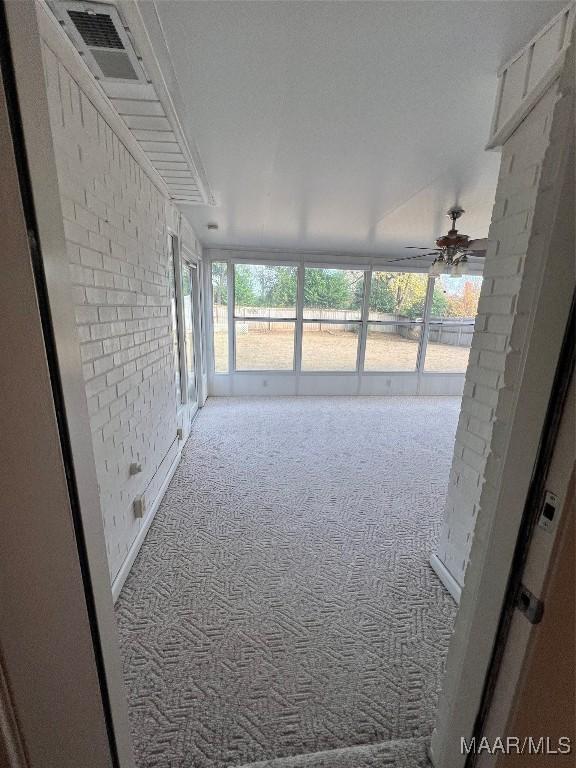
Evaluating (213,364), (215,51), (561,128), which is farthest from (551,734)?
(213,364)

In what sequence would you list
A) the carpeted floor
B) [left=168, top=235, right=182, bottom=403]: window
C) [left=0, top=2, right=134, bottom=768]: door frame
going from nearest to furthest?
[left=0, top=2, right=134, bottom=768]: door frame → the carpeted floor → [left=168, top=235, right=182, bottom=403]: window

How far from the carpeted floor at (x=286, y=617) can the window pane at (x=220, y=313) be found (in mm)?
2666

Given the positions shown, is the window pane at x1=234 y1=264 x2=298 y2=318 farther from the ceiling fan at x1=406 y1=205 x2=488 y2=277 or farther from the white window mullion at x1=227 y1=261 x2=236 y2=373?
the ceiling fan at x1=406 y1=205 x2=488 y2=277

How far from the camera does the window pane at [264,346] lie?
5.55 metres

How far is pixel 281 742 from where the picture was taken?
44.0 inches

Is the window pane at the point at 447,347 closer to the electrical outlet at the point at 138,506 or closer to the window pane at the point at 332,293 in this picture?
the window pane at the point at 332,293

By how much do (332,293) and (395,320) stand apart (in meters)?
1.35

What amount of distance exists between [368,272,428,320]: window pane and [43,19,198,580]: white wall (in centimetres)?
414

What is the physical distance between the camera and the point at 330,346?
5906 mm

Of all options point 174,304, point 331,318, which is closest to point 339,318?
point 331,318

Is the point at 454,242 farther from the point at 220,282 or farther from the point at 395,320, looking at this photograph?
the point at 220,282

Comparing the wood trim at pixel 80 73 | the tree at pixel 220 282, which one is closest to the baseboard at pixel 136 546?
the wood trim at pixel 80 73

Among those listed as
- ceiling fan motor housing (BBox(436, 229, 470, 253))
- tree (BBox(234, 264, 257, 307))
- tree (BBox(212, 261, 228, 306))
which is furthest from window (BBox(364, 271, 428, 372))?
ceiling fan motor housing (BBox(436, 229, 470, 253))

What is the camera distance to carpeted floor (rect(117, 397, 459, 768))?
1.14m
